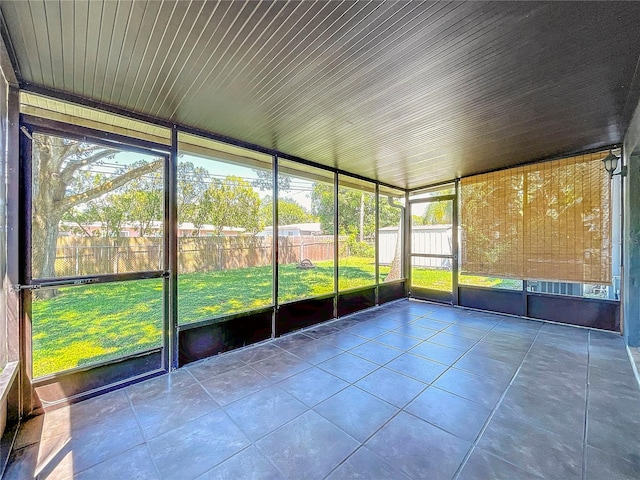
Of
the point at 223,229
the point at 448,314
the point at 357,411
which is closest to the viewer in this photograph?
the point at 357,411

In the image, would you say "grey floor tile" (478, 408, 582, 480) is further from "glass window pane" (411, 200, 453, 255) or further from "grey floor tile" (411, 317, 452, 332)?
"glass window pane" (411, 200, 453, 255)

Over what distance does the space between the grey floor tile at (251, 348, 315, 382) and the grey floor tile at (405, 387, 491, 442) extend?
1.19 m

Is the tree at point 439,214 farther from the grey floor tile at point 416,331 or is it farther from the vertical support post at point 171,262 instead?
the vertical support post at point 171,262

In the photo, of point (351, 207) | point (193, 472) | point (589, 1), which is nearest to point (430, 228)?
point (351, 207)

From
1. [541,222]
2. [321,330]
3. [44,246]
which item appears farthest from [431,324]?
[44,246]

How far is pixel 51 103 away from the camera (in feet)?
7.93

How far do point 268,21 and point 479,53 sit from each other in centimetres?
143

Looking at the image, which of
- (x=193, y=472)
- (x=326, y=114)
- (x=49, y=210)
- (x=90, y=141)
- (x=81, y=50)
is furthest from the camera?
(x=326, y=114)

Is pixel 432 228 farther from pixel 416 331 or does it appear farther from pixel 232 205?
pixel 232 205

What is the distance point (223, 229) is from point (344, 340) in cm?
286

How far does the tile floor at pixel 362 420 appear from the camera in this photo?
5.30ft

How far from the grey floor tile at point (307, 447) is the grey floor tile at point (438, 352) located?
1.68 m

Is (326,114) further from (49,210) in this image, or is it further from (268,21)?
(49,210)

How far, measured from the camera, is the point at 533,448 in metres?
1.75
